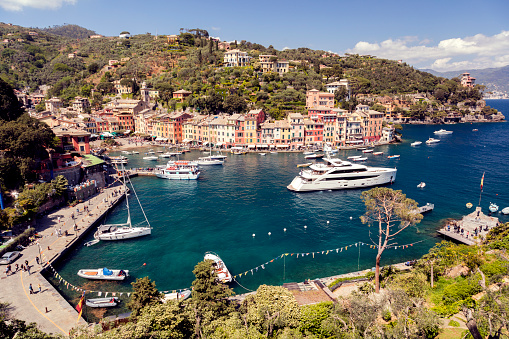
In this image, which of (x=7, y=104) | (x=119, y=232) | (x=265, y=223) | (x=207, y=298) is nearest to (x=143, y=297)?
(x=207, y=298)

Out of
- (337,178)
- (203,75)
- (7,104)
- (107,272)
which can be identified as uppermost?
(203,75)

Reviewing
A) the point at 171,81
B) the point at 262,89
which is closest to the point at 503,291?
the point at 262,89

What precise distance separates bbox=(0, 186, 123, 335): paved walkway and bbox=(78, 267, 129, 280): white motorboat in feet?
10.7

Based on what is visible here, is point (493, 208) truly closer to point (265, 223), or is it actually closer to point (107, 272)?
point (265, 223)

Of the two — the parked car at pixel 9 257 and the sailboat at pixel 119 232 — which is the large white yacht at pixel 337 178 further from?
the parked car at pixel 9 257

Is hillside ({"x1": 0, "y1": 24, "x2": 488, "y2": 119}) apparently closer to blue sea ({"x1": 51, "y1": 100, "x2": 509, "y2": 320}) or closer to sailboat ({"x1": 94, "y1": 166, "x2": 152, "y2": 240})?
blue sea ({"x1": 51, "y1": 100, "x2": 509, "y2": 320})

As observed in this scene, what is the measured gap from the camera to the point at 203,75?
138 m

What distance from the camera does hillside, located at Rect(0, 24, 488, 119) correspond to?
392 ft

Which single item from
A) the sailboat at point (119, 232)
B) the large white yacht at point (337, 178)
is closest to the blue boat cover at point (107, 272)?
the sailboat at point (119, 232)

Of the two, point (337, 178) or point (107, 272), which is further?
point (337, 178)

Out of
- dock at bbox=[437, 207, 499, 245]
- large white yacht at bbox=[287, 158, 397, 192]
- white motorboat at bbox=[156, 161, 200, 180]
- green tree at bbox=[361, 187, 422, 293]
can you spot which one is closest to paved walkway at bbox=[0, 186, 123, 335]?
white motorboat at bbox=[156, 161, 200, 180]

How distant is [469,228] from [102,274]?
42.7 m

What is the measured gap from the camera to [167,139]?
99.0 m

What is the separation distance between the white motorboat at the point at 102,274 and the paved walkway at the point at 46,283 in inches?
128
